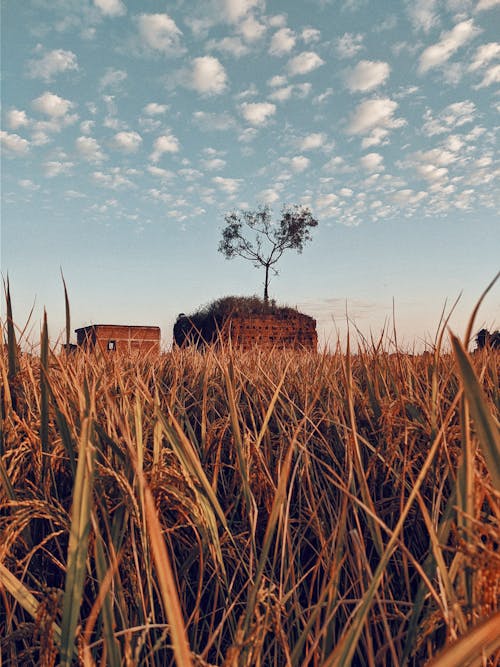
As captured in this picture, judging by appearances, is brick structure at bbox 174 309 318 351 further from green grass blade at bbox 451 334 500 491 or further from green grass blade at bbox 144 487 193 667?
green grass blade at bbox 144 487 193 667

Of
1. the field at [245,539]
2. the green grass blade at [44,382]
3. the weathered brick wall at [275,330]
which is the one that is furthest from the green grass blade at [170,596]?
the weathered brick wall at [275,330]

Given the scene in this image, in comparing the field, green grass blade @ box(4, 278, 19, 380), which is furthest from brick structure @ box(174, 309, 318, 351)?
the field

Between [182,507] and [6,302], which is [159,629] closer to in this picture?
[182,507]

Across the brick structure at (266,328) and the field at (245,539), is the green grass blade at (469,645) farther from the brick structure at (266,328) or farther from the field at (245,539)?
the brick structure at (266,328)

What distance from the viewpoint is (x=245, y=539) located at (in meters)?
1.03

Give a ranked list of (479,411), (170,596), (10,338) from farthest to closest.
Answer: (10,338) → (479,411) → (170,596)

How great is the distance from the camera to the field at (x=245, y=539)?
0.63 metres

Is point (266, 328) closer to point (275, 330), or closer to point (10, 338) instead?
point (275, 330)

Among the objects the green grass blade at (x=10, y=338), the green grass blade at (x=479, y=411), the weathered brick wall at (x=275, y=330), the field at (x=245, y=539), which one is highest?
the weathered brick wall at (x=275, y=330)

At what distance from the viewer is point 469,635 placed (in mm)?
473

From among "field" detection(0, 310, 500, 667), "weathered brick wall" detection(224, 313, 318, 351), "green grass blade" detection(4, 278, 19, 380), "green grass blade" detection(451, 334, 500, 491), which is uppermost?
"weathered brick wall" detection(224, 313, 318, 351)

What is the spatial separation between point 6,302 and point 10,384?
0.28 metres

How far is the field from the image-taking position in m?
0.63

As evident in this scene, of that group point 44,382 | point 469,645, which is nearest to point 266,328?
point 44,382
